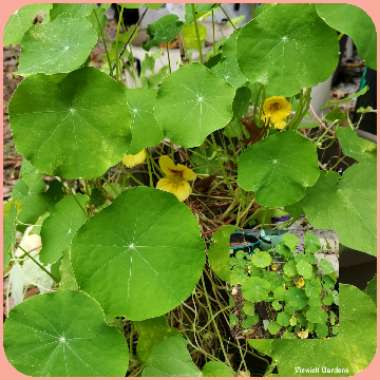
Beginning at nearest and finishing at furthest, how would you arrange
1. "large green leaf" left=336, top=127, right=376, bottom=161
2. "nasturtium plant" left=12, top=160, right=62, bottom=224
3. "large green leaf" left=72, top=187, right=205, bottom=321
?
"large green leaf" left=72, top=187, right=205, bottom=321 < "large green leaf" left=336, top=127, right=376, bottom=161 < "nasturtium plant" left=12, top=160, right=62, bottom=224

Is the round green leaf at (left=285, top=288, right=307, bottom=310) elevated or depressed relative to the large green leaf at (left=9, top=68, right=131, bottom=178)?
depressed

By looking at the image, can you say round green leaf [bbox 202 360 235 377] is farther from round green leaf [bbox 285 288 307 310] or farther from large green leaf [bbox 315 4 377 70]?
large green leaf [bbox 315 4 377 70]

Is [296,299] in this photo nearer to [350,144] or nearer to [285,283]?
[285,283]

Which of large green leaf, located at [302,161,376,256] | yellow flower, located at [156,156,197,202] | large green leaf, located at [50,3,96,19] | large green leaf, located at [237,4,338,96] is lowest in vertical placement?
yellow flower, located at [156,156,197,202]

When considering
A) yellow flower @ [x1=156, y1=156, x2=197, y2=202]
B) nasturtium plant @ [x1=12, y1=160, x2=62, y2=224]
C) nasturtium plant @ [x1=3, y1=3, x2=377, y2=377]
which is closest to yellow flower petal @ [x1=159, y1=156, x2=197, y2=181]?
yellow flower @ [x1=156, y1=156, x2=197, y2=202]

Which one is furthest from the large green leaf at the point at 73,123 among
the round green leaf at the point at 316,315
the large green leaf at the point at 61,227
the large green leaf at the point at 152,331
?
the round green leaf at the point at 316,315

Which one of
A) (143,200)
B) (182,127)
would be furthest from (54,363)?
(182,127)
